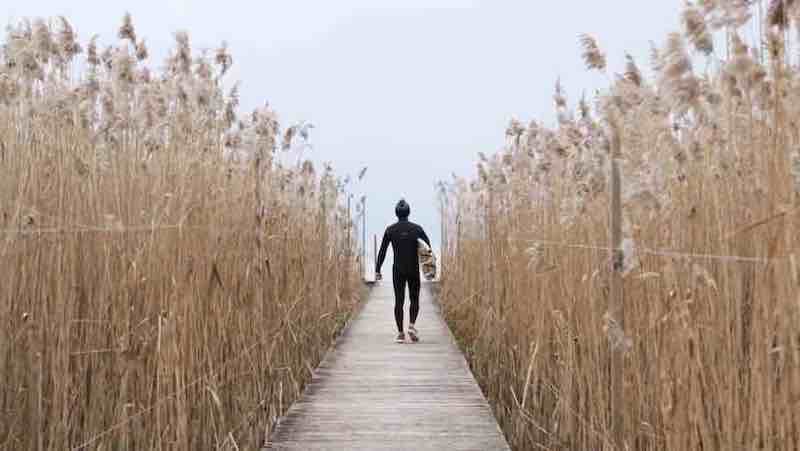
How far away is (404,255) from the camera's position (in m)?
8.38

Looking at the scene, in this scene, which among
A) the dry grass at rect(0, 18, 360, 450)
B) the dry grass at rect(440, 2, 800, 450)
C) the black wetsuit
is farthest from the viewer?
the black wetsuit

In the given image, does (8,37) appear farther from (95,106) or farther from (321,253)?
(321,253)

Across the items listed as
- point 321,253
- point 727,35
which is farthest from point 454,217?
point 727,35

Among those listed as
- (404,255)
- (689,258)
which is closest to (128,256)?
(689,258)

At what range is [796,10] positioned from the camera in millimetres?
1871

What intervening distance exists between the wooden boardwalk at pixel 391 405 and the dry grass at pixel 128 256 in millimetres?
337

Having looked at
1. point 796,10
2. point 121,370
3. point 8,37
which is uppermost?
point 8,37

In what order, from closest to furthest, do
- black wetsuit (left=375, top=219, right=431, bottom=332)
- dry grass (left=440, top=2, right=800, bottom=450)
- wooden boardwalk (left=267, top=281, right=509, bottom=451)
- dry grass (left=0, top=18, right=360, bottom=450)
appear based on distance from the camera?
dry grass (left=440, top=2, right=800, bottom=450) → dry grass (left=0, top=18, right=360, bottom=450) → wooden boardwalk (left=267, top=281, right=509, bottom=451) → black wetsuit (left=375, top=219, right=431, bottom=332)

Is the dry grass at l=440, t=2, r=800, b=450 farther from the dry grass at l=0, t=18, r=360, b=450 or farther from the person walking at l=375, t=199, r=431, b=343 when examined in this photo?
the person walking at l=375, t=199, r=431, b=343

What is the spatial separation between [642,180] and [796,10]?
27.3 inches

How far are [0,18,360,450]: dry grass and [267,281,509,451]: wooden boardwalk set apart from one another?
34 centimetres

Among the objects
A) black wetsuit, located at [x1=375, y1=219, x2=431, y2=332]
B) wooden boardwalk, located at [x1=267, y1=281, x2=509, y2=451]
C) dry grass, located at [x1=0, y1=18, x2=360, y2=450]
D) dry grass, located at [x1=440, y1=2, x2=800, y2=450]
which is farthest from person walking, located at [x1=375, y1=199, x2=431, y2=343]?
dry grass, located at [x1=440, y1=2, x2=800, y2=450]

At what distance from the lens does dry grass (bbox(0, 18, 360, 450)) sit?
2.43 m

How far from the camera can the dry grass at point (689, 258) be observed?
1917mm
